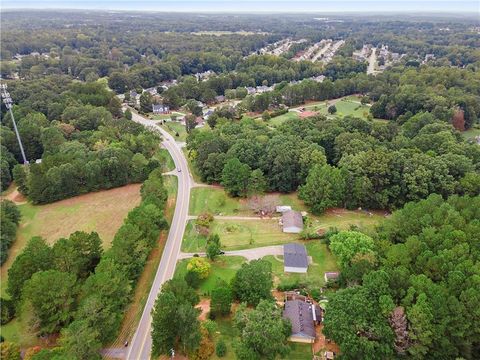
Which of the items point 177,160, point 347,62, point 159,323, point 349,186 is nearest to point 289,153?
point 349,186

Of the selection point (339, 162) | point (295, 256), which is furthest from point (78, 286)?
point (339, 162)

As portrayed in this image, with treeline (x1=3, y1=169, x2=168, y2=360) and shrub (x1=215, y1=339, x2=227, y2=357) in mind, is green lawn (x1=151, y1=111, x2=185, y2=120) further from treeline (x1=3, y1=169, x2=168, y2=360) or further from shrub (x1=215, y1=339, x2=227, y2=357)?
shrub (x1=215, y1=339, x2=227, y2=357)

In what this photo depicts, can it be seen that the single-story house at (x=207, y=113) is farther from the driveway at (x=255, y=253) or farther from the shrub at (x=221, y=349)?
the shrub at (x=221, y=349)

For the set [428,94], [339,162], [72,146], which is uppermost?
[428,94]

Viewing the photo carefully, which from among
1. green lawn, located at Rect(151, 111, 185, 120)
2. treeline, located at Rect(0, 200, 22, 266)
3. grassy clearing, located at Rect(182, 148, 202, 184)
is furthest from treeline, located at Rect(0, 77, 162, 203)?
green lawn, located at Rect(151, 111, 185, 120)

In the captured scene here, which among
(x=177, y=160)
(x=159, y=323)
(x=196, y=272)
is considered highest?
(x=159, y=323)

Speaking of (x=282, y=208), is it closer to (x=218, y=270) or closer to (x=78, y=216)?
(x=218, y=270)

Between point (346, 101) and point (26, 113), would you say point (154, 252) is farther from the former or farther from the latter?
point (346, 101)
